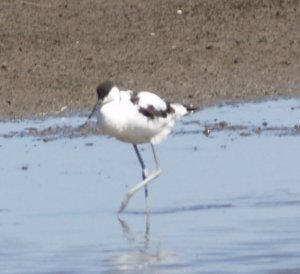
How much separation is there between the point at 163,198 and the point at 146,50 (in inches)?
253

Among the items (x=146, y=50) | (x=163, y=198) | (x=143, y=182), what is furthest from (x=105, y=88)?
(x=146, y=50)

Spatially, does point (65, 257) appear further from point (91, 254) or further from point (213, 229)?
point (213, 229)

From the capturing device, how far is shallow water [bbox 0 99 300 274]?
9.35m

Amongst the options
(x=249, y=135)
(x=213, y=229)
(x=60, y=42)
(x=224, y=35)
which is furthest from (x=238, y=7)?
(x=213, y=229)

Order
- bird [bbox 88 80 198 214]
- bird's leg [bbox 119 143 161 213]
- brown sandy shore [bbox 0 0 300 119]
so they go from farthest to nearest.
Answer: brown sandy shore [bbox 0 0 300 119], bird [bbox 88 80 198 214], bird's leg [bbox 119 143 161 213]

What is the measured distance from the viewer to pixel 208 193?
11.3 meters

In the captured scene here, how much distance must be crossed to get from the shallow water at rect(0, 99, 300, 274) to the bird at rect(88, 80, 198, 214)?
31 centimetres

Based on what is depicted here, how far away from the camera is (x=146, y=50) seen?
17609 mm

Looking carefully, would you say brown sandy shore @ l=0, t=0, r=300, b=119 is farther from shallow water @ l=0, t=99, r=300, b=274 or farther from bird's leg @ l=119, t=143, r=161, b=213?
bird's leg @ l=119, t=143, r=161, b=213

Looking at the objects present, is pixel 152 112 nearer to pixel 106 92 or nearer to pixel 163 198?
pixel 106 92

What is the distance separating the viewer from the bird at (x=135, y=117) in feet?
38.0

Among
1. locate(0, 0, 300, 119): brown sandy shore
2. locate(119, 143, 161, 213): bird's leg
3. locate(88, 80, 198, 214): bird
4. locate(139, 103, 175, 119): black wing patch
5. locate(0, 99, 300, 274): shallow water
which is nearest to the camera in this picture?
locate(0, 99, 300, 274): shallow water

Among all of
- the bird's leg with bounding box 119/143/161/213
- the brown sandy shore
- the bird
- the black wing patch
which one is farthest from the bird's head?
the brown sandy shore

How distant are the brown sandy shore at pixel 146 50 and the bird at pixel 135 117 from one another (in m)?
3.22
